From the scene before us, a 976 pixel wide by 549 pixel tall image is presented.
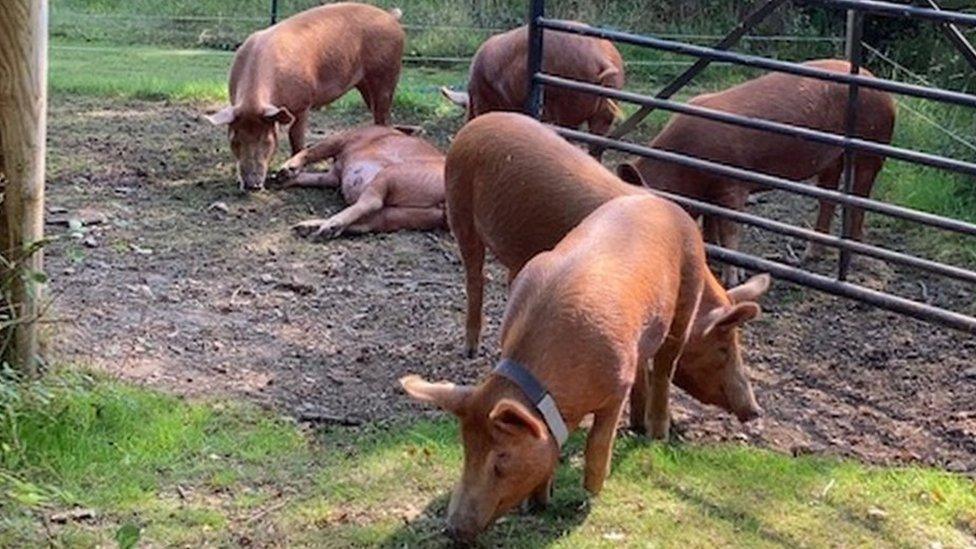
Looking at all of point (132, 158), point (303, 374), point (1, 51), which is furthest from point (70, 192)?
point (1, 51)

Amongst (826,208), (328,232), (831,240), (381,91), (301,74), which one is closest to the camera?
(831,240)

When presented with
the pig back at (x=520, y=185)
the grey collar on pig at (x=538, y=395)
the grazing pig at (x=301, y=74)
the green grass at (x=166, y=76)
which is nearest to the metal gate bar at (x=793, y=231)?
the pig back at (x=520, y=185)

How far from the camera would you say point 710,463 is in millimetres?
5672

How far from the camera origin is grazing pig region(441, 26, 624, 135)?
997cm

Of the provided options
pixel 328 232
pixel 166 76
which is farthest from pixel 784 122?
pixel 166 76

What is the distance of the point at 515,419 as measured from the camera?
4551 mm

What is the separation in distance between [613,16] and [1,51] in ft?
39.2

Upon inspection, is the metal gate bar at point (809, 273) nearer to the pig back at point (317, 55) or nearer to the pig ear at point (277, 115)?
the pig ear at point (277, 115)

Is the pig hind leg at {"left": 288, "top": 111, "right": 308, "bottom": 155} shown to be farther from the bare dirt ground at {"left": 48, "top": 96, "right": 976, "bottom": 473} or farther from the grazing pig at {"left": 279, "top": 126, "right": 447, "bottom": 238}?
the bare dirt ground at {"left": 48, "top": 96, "right": 976, "bottom": 473}

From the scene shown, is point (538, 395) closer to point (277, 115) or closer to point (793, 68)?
point (793, 68)

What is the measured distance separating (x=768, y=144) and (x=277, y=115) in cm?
310

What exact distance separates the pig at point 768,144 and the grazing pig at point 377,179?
141cm

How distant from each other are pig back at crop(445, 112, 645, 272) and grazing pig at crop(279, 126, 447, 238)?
239 centimetres

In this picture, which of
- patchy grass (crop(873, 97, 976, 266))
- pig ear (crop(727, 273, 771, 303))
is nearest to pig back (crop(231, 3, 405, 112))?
patchy grass (crop(873, 97, 976, 266))
